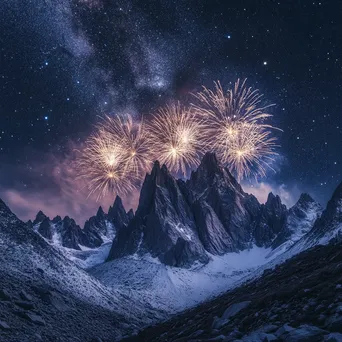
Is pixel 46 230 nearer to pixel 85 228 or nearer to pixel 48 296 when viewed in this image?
pixel 85 228

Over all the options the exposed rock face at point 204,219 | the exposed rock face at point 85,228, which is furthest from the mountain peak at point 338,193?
the exposed rock face at point 85,228

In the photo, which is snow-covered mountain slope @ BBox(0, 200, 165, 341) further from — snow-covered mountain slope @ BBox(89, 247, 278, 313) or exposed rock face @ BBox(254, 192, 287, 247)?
exposed rock face @ BBox(254, 192, 287, 247)

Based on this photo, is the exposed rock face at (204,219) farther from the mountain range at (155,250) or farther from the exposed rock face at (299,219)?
the mountain range at (155,250)

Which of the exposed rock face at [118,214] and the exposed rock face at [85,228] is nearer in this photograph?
the exposed rock face at [85,228]

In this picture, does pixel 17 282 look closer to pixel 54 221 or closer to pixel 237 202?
pixel 237 202

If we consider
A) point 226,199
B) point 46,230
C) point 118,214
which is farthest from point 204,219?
point 46,230

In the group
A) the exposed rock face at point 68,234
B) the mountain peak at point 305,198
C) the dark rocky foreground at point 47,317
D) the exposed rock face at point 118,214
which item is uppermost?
the exposed rock face at point 118,214

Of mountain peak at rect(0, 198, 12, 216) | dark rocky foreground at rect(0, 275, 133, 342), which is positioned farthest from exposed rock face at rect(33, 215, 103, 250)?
dark rocky foreground at rect(0, 275, 133, 342)
